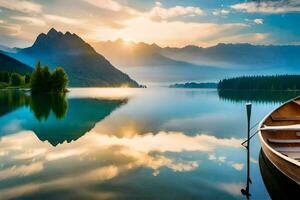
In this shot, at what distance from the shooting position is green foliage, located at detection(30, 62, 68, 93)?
4326 inches

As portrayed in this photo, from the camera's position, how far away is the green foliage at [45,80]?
10988 cm

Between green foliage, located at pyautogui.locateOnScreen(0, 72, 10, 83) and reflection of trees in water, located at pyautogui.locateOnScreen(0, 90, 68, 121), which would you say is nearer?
reflection of trees in water, located at pyautogui.locateOnScreen(0, 90, 68, 121)

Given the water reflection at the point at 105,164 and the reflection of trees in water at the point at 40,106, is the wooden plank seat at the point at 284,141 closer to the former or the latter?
the water reflection at the point at 105,164

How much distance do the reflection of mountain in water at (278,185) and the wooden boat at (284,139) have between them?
0.66m

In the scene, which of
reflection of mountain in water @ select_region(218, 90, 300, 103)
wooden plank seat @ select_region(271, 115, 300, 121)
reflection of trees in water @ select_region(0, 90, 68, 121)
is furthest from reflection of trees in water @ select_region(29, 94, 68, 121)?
reflection of mountain in water @ select_region(218, 90, 300, 103)

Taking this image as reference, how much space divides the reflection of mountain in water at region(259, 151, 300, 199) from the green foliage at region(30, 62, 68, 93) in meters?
103

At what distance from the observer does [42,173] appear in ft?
51.1

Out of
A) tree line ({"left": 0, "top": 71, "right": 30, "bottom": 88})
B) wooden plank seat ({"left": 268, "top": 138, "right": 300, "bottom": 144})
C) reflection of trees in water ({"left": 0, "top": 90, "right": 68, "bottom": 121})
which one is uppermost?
tree line ({"left": 0, "top": 71, "right": 30, "bottom": 88})

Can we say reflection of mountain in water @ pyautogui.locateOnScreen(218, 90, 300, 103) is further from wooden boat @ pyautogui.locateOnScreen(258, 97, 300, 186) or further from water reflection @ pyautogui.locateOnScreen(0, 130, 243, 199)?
water reflection @ pyautogui.locateOnScreen(0, 130, 243, 199)

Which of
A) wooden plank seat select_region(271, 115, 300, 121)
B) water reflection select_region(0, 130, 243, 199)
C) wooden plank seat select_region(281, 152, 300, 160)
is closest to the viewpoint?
water reflection select_region(0, 130, 243, 199)

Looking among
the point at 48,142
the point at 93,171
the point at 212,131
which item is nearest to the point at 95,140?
the point at 48,142

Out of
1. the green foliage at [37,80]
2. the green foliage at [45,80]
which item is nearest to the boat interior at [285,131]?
the green foliage at [37,80]

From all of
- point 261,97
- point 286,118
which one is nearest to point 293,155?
point 286,118

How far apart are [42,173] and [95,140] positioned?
9.27 meters
